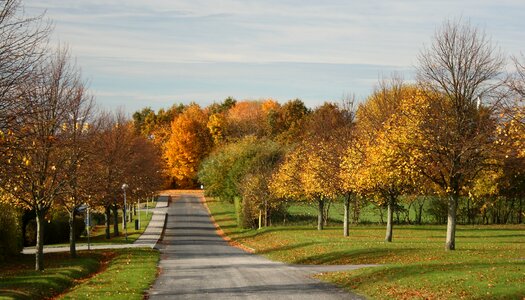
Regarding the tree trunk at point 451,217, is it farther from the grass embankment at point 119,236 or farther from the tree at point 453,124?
the grass embankment at point 119,236

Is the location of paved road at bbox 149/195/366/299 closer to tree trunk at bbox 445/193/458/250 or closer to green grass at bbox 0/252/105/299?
green grass at bbox 0/252/105/299

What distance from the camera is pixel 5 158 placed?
50.3ft

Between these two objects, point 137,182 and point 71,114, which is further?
point 137,182

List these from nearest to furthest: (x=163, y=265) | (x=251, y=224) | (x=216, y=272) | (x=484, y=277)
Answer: (x=484, y=277), (x=216, y=272), (x=163, y=265), (x=251, y=224)

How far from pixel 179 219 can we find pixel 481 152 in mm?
53835

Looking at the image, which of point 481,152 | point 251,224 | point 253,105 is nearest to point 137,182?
point 251,224

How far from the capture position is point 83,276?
2777cm

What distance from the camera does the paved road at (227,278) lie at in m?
19.2

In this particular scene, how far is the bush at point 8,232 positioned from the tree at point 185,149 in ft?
254

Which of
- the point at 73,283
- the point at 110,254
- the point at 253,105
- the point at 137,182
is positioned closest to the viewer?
the point at 73,283

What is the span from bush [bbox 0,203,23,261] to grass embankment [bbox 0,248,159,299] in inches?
25.6

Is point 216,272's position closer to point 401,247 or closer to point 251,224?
point 401,247

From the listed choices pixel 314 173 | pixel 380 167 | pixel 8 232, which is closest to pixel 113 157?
pixel 314 173

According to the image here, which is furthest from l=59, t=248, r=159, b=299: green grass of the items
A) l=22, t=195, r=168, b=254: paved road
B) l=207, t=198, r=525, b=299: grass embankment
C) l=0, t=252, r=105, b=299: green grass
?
l=22, t=195, r=168, b=254: paved road
